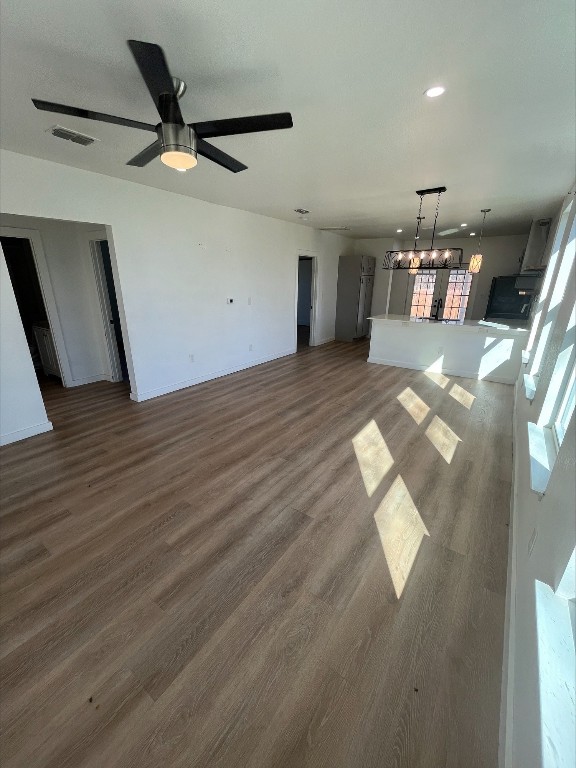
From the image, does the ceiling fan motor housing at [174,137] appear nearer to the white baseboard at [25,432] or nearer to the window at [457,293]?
the white baseboard at [25,432]

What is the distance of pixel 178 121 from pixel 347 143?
Answer: 1.52 m

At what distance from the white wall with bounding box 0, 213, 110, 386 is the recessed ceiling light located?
425 centimetres

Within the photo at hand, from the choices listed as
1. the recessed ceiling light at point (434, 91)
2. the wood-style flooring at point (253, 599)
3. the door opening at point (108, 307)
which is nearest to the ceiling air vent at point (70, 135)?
the door opening at point (108, 307)

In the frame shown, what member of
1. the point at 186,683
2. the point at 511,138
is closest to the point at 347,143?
the point at 511,138

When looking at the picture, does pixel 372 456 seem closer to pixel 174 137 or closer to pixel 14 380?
pixel 174 137

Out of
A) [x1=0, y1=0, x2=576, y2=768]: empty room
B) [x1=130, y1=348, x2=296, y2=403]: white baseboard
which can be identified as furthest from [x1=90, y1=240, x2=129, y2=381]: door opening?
[x1=130, y1=348, x2=296, y2=403]: white baseboard

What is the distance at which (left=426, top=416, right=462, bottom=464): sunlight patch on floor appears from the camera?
3.07 metres

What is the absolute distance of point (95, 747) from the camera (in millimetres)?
1110

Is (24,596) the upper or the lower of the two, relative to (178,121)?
lower

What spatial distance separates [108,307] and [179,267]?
143 centimetres

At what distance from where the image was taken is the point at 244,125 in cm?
161

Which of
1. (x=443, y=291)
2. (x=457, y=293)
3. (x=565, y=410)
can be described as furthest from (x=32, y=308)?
(x=457, y=293)

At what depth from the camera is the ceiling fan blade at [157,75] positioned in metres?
1.24

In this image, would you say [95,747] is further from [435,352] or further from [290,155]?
[435,352]
